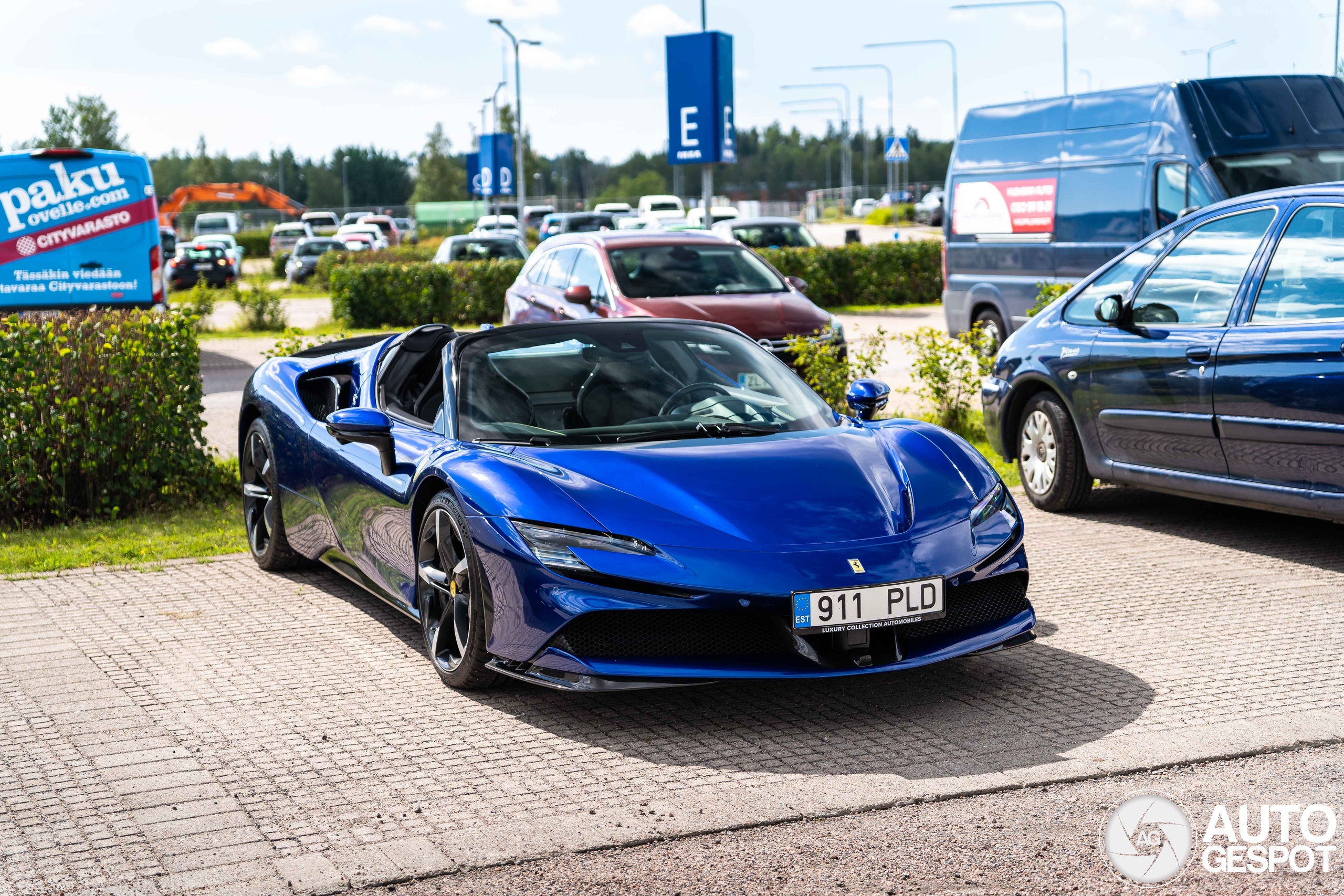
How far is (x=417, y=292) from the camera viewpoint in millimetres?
24250

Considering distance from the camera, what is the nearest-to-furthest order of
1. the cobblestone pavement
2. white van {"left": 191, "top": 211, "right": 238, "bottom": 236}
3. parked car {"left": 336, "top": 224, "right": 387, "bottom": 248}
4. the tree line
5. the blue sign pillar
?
the cobblestone pavement → the blue sign pillar → parked car {"left": 336, "top": 224, "right": 387, "bottom": 248} → white van {"left": 191, "top": 211, "right": 238, "bottom": 236} → the tree line

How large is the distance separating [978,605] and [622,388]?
5.51 feet

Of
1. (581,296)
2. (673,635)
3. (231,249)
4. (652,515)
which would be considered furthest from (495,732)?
(231,249)

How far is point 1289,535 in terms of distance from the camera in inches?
296

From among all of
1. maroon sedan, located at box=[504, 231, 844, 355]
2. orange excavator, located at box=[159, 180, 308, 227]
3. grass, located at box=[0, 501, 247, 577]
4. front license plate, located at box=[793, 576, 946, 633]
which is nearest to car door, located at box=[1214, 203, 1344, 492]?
front license plate, located at box=[793, 576, 946, 633]

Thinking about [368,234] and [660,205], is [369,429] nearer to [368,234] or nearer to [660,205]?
[368,234]

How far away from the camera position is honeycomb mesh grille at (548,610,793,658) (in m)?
4.52

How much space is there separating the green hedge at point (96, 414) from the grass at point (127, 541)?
0.16 metres

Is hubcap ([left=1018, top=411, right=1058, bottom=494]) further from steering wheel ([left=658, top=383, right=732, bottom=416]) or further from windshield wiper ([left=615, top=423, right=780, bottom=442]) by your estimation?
windshield wiper ([left=615, top=423, right=780, bottom=442])

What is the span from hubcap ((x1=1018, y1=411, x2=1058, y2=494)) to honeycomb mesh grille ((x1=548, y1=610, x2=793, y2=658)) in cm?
413

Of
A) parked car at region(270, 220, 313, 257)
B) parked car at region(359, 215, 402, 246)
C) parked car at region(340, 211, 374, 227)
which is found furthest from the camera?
parked car at region(340, 211, 374, 227)

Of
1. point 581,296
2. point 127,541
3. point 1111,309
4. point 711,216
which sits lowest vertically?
point 127,541

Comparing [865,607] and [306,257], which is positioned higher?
[306,257]

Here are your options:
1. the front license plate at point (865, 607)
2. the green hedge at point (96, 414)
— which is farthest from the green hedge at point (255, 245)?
the front license plate at point (865, 607)
